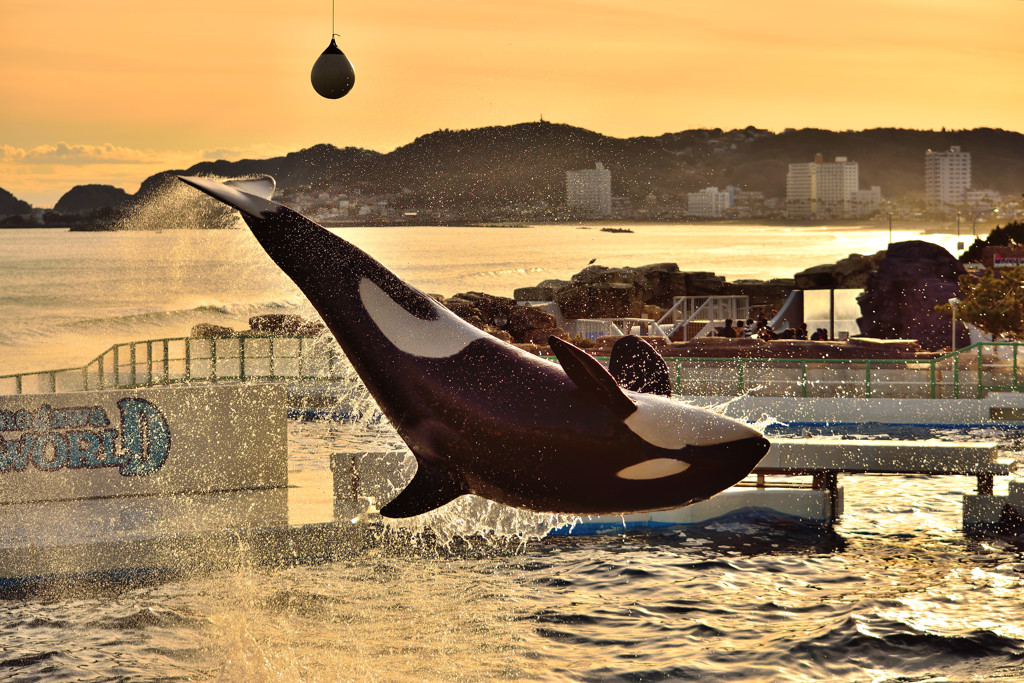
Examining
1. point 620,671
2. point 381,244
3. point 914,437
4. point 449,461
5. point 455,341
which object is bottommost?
point 620,671

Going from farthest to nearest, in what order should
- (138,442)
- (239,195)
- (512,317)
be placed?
(512,317) < (138,442) < (239,195)

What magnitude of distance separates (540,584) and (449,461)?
17060 mm

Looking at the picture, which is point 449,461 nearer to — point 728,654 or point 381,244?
point 381,244

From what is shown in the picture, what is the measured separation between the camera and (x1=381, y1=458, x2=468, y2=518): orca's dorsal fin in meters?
4.03

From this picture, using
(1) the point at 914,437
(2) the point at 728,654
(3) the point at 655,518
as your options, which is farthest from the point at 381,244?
(1) the point at 914,437

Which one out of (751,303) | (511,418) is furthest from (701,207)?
(751,303)

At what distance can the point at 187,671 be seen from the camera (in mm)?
15898

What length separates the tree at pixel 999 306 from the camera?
1802 inches

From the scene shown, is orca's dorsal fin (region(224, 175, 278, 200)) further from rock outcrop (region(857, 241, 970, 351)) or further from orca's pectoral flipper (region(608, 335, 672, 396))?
rock outcrop (region(857, 241, 970, 351))

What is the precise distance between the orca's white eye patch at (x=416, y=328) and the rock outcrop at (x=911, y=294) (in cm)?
7585

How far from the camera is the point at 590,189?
28.2ft

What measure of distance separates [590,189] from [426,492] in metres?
4.95

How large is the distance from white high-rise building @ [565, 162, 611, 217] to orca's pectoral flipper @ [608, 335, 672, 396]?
353 cm

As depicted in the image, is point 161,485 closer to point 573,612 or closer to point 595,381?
point 573,612
